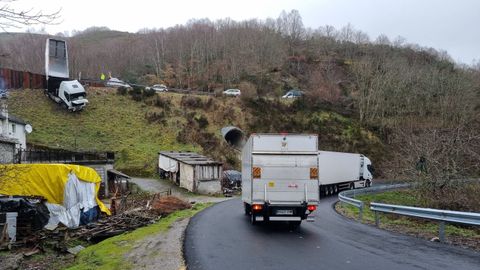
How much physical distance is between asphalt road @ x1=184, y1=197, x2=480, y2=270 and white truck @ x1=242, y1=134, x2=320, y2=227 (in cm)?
71

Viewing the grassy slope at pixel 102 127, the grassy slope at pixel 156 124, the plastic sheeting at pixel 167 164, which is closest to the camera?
the plastic sheeting at pixel 167 164

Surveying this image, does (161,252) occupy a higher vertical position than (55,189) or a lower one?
lower

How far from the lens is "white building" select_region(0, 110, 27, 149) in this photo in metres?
41.0

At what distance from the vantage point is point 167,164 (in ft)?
166

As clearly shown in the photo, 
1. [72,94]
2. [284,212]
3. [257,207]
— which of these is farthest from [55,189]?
[72,94]

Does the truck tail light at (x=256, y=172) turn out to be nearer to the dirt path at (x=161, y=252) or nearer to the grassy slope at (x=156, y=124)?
the dirt path at (x=161, y=252)

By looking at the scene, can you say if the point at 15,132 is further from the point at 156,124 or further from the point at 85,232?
the point at 85,232

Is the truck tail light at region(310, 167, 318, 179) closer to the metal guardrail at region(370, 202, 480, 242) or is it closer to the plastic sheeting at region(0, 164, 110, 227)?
the metal guardrail at region(370, 202, 480, 242)

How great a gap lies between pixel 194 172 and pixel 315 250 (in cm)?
3434

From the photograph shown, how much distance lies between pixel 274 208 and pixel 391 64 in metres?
88.8

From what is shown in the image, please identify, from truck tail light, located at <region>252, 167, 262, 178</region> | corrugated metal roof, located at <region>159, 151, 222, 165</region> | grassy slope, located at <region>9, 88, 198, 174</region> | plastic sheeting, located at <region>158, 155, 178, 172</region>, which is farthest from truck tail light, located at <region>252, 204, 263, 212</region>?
grassy slope, located at <region>9, 88, 198, 174</region>

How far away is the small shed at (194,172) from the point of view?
45250mm

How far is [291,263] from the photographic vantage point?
31.7ft

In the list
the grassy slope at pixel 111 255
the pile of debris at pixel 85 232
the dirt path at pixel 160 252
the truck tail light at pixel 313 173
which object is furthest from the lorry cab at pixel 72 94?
the truck tail light at pixel 313 173
